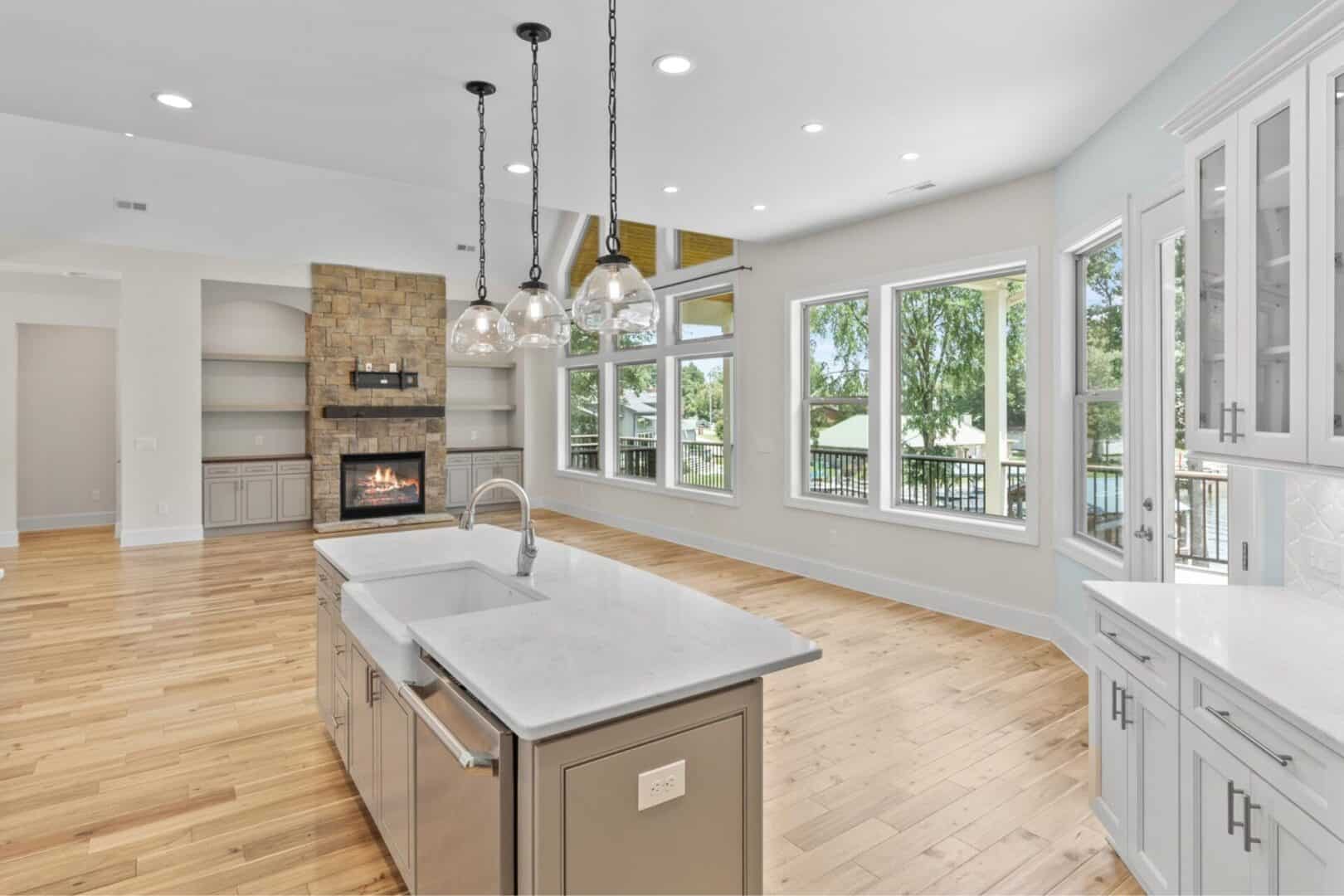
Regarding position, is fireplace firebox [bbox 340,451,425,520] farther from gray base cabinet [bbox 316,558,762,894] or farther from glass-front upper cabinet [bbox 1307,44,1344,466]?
glass-front upper cabinet [bbox 1307,44,1344,466]

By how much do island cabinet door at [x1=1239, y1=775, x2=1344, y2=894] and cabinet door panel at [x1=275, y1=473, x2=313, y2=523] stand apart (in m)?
8.81

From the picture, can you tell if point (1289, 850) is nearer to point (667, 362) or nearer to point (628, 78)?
point (628, 78)

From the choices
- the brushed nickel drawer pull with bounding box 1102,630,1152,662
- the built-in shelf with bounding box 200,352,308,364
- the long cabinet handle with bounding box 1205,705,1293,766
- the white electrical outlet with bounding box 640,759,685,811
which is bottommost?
the white electrical outlet with bounding box 640,759,685,811

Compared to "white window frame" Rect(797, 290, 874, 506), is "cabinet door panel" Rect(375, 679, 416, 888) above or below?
below

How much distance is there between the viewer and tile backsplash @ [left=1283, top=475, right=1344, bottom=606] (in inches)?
82.7

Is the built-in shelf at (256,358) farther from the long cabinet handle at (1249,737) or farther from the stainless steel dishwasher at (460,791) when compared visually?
the long cabinet handle at (1249,737)

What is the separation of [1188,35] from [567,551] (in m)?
3.15

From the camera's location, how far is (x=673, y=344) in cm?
771

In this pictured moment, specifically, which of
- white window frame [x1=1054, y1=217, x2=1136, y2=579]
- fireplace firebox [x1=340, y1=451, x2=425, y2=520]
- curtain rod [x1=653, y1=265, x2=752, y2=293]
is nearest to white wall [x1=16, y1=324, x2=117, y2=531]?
fireplace firebox [x1=340, y1=451, x2=425, y2=520]

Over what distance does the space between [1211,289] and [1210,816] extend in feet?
4.86

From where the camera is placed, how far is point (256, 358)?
824cm

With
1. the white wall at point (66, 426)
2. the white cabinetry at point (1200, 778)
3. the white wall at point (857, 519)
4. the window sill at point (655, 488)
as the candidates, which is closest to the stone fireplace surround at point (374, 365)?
the window sill at point (655, 488)

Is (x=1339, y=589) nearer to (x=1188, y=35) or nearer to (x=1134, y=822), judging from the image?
(x=1134, y=822)

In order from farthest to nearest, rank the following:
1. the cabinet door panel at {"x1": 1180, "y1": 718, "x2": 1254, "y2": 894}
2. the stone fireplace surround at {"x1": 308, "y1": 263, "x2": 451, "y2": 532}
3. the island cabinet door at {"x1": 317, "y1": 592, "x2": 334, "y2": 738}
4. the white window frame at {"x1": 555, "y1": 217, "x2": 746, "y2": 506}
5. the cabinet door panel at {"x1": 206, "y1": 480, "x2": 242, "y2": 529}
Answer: the stone fireplace surround at {"x1": 308, "y1": 263, "x2": 451, "y2": 532}, the cabinet door panel at {"x1": 206, "y1": 480, "x2": 242, "y2": 529}, the white window frame at {"x1": 555, "y1": 217, "x2": 746, "y2": 506}, the island cabinet door at {"x1": 317, "y1": 592, "x2": 334, "y2": 738}, the cabinet door panel at {"x1": 1180, "y1": 718, "x2": 1254, "y2": 894}
